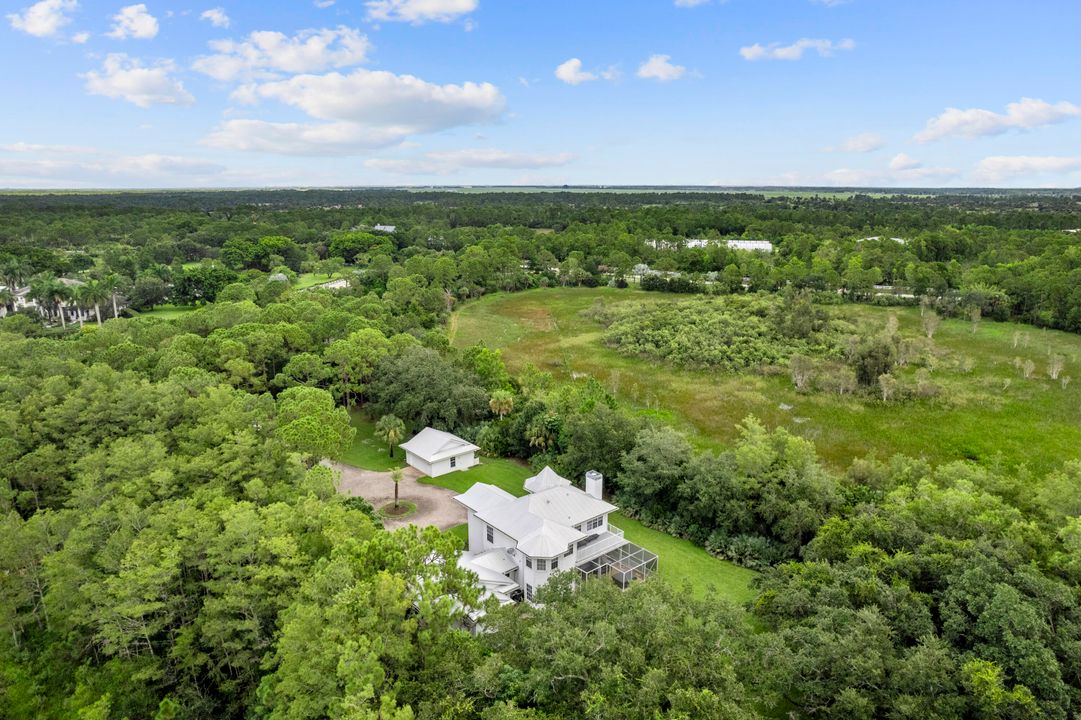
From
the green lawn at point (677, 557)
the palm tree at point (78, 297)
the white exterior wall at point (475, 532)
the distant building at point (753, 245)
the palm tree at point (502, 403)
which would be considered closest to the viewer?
the green lawn at point (677, 557)

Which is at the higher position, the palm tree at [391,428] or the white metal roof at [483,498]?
the palm tree at [391,428]

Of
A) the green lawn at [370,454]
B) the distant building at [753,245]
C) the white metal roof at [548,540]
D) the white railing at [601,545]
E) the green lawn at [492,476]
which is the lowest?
the green lawn at [492,476]

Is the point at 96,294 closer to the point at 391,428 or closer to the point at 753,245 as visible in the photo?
the point at 391,428

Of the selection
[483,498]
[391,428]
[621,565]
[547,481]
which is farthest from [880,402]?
[391,428]

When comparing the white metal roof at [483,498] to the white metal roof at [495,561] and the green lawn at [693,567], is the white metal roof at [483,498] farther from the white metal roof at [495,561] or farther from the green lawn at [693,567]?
the green lawn at [693,567]

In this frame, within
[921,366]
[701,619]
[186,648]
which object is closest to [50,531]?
[186,648]

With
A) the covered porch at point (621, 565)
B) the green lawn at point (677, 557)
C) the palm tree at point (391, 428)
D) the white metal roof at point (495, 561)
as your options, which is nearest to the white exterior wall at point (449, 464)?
the green lawn at point (677, 557)

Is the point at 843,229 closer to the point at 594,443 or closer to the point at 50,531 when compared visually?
the point at 594,443
